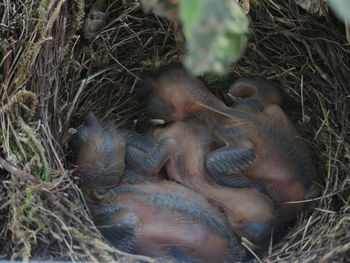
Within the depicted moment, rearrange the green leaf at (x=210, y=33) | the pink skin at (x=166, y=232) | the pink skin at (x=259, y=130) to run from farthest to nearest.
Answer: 1. the pink skin at (x=259, y=130)
2. the pink skin at (x=166, y=232)
3. the green leaf at (x=210, y=33)

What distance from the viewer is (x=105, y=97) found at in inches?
84.5

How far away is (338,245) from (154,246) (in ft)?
1.79

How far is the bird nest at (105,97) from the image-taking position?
5.11 feet

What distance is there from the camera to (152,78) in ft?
6.96

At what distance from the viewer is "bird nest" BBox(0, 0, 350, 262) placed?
5.11ft

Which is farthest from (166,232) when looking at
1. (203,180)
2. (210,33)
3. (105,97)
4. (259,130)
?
(210,33)

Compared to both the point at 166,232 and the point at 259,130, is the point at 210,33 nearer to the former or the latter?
the point at 166,232

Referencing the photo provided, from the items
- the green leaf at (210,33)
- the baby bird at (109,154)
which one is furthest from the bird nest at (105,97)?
the green leaf at (210,33)

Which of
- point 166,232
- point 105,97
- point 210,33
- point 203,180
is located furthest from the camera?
point 105,97

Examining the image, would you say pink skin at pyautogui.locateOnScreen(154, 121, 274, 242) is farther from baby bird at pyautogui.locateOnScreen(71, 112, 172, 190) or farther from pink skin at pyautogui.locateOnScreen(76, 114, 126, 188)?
pink skin at pyautogui.locateOnScreen(76, 114, 126, 188)

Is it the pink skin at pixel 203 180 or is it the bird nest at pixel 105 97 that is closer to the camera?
the bird nest at pixel 105 97

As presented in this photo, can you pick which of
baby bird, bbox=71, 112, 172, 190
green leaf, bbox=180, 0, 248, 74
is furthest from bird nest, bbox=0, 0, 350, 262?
green leaf, bbox=180, 0, 248, 74

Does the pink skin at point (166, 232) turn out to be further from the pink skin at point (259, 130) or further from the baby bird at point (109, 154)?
the pink skin at point (259, 130)

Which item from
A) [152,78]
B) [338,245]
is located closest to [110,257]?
[338,245]
